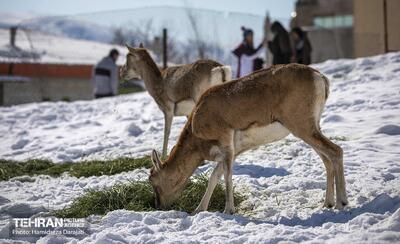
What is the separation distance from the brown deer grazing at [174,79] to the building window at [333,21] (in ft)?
104

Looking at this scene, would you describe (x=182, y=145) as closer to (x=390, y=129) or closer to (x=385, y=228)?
(x=385, y=228)

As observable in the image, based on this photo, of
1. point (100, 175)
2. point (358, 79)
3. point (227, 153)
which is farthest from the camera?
point (358, 79)

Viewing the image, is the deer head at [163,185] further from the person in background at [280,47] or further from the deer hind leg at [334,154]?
the person in background at [280,47]

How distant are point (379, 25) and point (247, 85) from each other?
44.0 feet

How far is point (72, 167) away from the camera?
949 centimetres

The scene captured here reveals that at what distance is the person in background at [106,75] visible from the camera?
17.4 meters

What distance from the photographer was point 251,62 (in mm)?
15156

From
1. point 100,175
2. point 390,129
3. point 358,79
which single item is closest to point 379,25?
point 358,79

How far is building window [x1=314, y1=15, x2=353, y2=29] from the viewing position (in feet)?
132

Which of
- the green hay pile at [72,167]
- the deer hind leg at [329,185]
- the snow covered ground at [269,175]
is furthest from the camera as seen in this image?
the green hay pile at [72,167]

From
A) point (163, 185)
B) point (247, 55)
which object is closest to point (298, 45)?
point (247, 55)

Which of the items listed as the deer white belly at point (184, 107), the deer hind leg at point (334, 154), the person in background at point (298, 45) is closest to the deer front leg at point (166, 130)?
the deer white belly at point (184, 107)

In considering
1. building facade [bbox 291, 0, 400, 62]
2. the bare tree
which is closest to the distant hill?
the bare tree

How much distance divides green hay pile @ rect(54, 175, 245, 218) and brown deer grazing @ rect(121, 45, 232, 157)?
2431 mm
